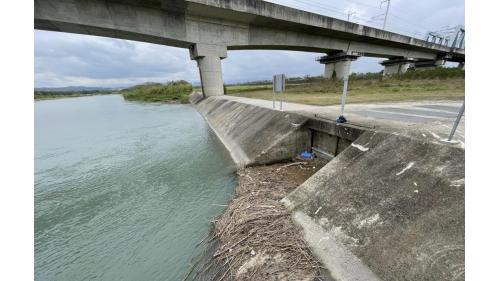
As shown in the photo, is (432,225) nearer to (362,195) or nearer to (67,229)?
(362,195)

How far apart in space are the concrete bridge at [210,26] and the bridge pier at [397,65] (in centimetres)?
1198

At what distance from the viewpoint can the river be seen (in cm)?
348

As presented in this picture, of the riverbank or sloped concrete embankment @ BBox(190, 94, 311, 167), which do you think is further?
sloped concrete embankment @ BBox(190, 94, 311, 167)

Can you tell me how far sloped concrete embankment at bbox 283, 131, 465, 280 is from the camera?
85.7 inches

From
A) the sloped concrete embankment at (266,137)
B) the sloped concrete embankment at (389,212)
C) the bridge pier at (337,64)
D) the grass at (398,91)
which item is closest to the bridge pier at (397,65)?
the bridge pier at (337,64)

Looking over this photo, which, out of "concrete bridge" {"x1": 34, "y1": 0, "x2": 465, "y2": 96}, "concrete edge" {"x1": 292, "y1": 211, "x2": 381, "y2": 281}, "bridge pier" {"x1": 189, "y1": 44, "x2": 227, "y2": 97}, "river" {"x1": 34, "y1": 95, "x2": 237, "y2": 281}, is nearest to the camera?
"concrete edge" {"x1": 292, "y1": 211, "x2": 381, "y2": 281}

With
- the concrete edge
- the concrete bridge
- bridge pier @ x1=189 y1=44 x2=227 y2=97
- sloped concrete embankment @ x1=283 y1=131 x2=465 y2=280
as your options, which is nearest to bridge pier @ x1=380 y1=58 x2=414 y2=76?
the concrete bridge

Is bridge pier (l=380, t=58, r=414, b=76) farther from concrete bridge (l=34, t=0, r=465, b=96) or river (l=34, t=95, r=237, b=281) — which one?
river (l=34, t=95, r=237, b=281)

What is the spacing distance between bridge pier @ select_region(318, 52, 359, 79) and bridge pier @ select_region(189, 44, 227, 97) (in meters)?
17.4

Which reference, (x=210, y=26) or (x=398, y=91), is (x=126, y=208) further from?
(x=398, y=91)

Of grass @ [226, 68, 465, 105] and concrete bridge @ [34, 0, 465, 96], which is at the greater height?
concrete bridge @ [34, 0, 465, 96]

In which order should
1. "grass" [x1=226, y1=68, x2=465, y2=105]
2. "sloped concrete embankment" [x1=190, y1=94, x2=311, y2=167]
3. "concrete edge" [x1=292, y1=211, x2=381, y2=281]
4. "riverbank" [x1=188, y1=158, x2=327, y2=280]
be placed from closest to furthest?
"concrete edge" [x1=292, y1=211, x2=381, y2=281] → "riverbank" [x1=188, y1=158, x2=327, y2=280] → "sloped concrete embankment" [x1=190, y1=94, x2=311, y2=167] → "grass" [x1=226, y1=68, x2=465, y2=105]

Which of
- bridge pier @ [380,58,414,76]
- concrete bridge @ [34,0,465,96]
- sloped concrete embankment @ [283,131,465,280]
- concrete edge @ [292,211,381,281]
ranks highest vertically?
bridge pier @ [380,58,414,76]

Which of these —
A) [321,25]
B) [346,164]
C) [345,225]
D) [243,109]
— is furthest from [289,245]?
[321,25]
